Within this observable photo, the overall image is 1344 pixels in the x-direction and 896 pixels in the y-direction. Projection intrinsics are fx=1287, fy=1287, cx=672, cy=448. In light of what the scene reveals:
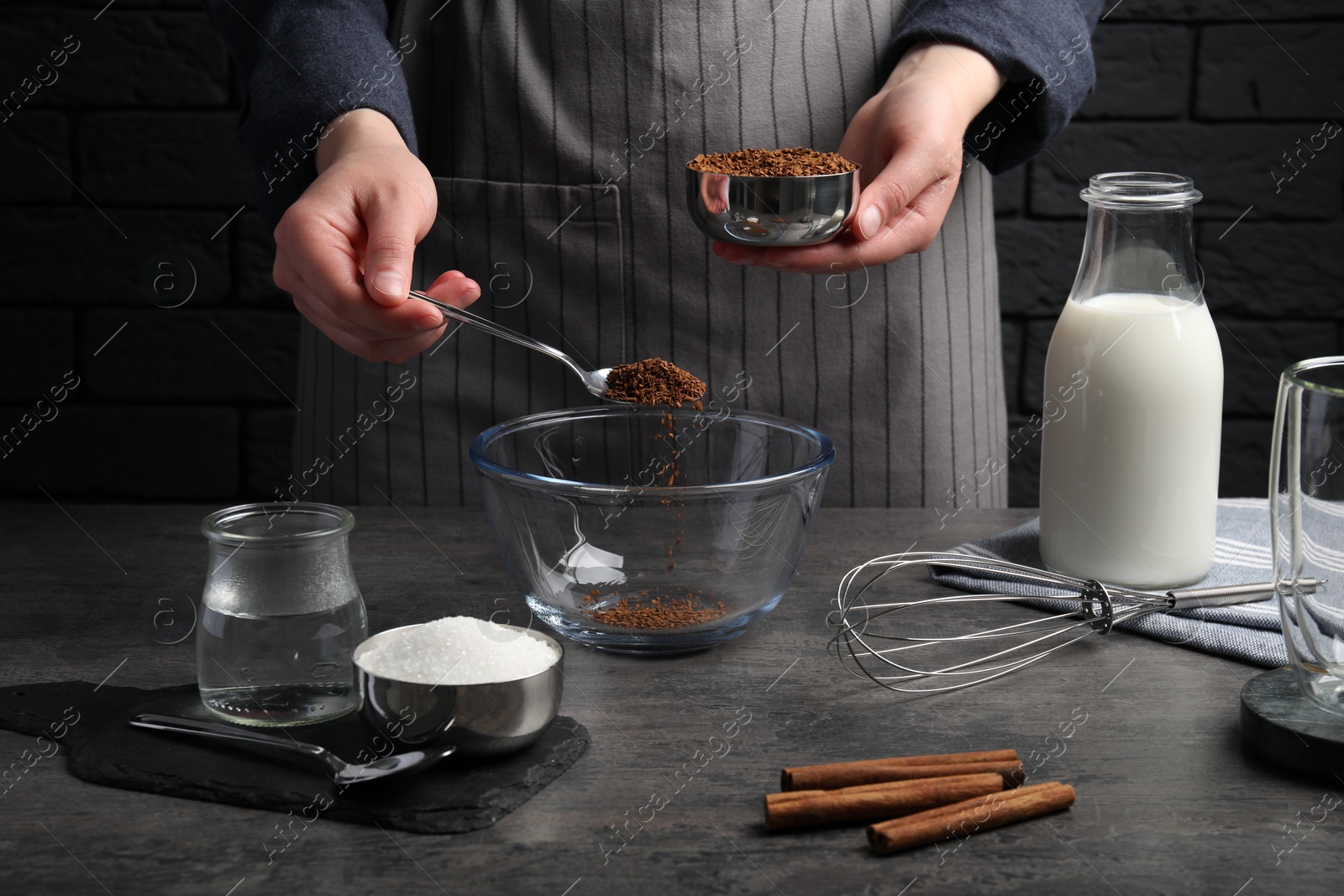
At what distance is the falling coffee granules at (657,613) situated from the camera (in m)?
0.72

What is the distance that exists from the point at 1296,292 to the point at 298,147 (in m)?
1.24

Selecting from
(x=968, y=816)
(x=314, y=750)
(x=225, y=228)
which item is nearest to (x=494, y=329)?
(x=314, y=750)

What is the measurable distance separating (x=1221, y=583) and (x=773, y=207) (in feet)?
1.25

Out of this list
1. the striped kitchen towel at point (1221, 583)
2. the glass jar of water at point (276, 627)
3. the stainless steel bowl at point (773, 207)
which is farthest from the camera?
the stainless steel bowl at point (773, 207)

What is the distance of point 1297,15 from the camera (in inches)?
60.4

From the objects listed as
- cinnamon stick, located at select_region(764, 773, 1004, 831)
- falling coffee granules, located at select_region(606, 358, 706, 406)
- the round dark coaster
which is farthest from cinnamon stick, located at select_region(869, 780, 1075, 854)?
falling coffee granules, located at select_region(606, 358, 706, 406)

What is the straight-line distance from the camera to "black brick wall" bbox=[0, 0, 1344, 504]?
5.03ft

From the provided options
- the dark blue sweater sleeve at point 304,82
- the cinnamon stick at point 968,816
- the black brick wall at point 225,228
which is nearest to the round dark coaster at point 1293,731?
the cinnamon stick at point 968,816

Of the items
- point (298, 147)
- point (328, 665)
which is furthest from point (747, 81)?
point (328, 665)

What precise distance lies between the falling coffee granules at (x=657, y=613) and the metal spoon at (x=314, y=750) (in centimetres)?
16

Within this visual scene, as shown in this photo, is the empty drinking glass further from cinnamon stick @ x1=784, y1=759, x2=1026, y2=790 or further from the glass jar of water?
the glass jar of water

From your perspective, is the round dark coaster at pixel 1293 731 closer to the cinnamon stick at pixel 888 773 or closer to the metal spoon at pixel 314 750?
the cinnamon stick at pixel 888 773

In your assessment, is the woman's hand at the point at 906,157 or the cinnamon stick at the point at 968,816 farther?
the woman's hand at the point at 906,157

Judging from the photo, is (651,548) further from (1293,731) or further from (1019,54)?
(1019,54)
